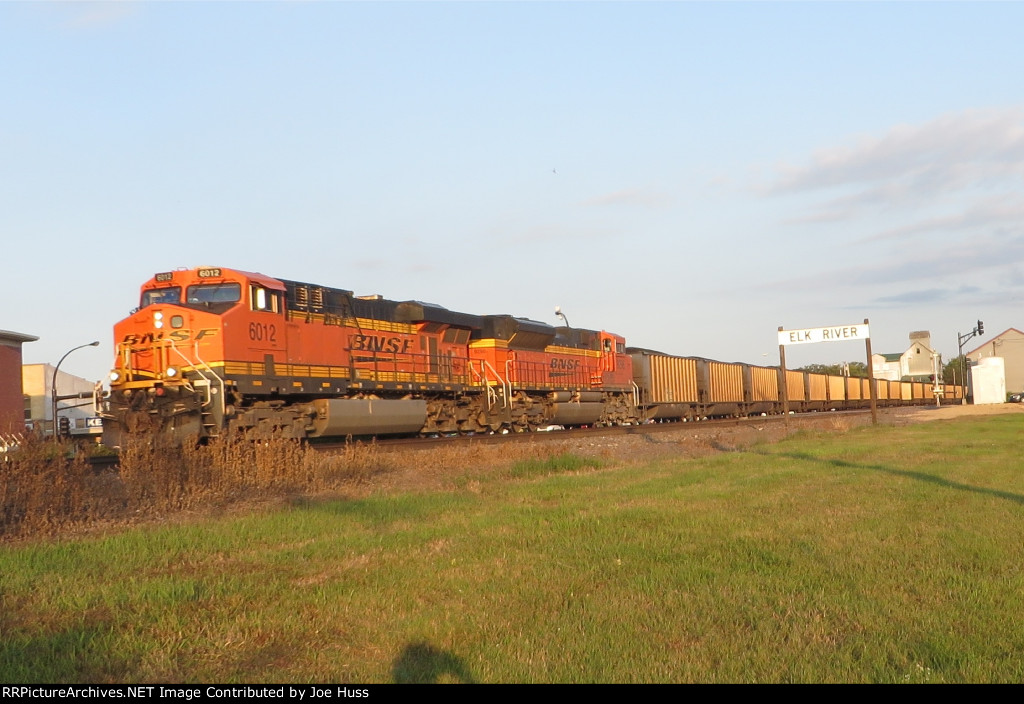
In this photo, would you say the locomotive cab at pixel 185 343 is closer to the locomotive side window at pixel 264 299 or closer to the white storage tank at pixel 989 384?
the locomotive side window at pixel 264 299

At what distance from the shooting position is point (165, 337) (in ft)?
57.3

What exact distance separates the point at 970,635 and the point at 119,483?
972cm

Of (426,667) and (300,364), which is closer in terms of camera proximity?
(426,667)

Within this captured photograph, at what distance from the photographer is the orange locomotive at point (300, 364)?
55.4 ft

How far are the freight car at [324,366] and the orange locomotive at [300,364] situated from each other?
0.10ft

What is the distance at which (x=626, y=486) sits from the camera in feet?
39.0

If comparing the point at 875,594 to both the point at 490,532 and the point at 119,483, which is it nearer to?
the point at 490,532

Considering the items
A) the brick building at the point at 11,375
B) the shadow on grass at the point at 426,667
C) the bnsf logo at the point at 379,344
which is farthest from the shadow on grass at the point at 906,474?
the brick building at the point at 11,375

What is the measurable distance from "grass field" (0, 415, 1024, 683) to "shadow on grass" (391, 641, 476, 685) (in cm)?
2

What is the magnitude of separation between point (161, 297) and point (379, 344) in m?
5.43

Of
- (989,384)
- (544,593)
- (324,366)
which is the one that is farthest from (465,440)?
(989,384)

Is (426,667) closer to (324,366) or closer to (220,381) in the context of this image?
(220,381)
